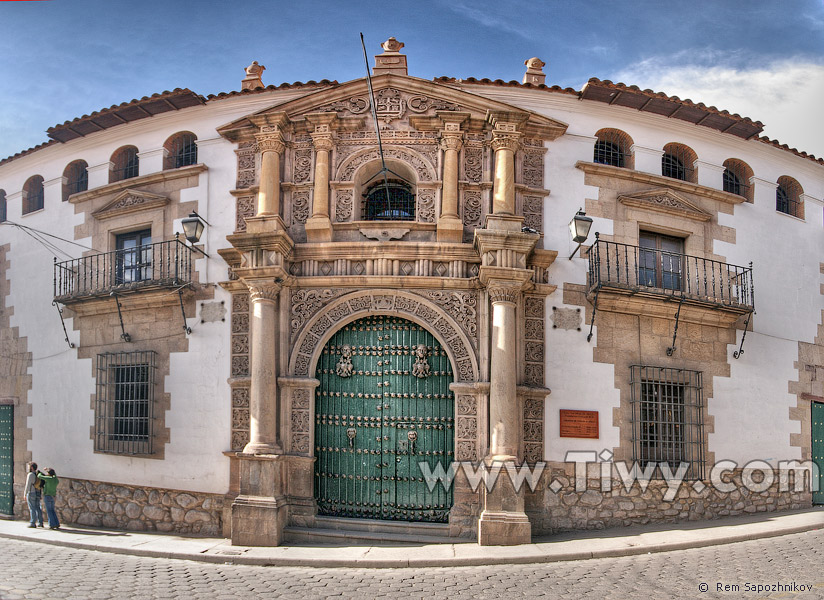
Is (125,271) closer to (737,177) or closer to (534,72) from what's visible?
(534,72)

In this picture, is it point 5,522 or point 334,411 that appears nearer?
point 334,411

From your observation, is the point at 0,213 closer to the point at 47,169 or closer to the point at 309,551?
the point at 47,169

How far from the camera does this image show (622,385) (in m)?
9.77

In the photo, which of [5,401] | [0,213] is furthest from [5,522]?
[0,213]

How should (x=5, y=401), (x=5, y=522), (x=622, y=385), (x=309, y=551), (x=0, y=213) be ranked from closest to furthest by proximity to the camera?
(x=309, y=551) → (x=622, y=385) → (x=5, y=522) → (x=5, y=401) → (x=0, y=213)

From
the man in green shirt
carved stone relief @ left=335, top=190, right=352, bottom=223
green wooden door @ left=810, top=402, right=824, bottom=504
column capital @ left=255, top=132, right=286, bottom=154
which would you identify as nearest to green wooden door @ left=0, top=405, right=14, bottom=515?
the man in green shirt

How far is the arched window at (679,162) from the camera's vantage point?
11.0 meters

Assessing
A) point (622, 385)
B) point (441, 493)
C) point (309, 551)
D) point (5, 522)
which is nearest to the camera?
point (309, 551)

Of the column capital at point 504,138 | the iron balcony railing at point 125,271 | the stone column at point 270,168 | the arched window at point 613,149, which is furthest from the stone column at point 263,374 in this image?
the arched window at point 613,149

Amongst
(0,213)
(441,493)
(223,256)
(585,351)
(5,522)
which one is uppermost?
(0,213)

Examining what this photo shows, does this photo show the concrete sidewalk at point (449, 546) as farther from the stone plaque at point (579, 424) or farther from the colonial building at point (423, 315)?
the stone plaque at point (579, 424)

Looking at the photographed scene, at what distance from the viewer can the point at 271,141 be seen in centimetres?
994

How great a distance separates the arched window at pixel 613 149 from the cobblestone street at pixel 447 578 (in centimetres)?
609

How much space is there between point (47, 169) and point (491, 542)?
10.7m
